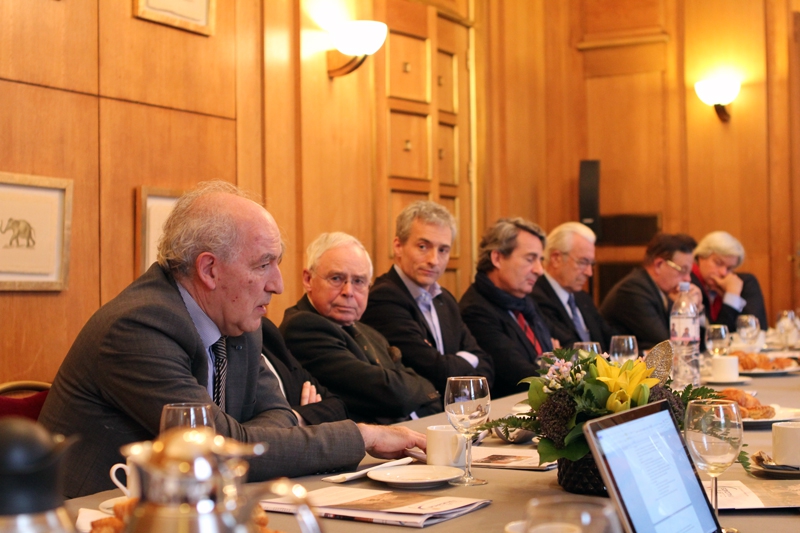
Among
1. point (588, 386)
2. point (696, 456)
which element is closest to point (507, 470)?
point (588, 386)

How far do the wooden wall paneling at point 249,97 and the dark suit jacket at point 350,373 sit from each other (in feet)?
4.74

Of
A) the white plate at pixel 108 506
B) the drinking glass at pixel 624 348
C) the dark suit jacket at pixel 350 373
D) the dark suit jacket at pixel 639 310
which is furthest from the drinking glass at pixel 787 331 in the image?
the white plate at pixel 108 506

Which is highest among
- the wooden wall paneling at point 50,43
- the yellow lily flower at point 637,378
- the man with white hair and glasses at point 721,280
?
the wooden wall paneling at point 50,43

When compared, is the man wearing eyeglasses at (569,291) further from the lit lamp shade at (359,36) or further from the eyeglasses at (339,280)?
the eyeglasses at (339,280)

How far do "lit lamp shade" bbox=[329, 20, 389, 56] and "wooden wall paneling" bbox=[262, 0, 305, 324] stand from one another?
0.25 m

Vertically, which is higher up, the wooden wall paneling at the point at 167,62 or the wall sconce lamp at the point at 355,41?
the wall sconce lamp at the point at 355,41

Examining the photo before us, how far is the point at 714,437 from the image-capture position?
1.43m

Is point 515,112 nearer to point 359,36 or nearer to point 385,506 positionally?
point 359,36

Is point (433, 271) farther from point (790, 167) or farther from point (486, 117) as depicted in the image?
point (790, 167)

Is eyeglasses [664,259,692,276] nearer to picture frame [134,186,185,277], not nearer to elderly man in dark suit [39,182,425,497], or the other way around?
picture frame [134,186,185,277]

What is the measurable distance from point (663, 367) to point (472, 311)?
2643 mm

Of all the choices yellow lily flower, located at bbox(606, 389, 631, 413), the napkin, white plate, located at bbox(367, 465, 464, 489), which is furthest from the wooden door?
the napkin

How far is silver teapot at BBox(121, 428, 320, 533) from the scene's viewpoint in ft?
2.26

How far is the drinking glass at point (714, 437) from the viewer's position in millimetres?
1425
